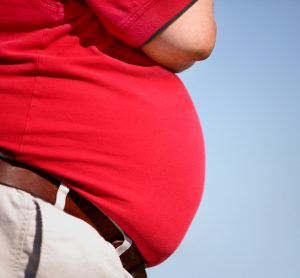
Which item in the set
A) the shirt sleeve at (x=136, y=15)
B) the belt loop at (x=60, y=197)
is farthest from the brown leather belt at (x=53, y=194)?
the shirt sleeve at (x=136, y=15)

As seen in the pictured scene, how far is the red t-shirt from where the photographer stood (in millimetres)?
629

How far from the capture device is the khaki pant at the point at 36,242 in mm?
609

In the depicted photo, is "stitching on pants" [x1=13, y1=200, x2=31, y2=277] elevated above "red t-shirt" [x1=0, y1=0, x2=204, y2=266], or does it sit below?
below

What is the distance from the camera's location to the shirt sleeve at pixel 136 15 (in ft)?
2.04

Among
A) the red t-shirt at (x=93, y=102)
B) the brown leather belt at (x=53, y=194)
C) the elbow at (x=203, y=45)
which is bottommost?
the brown leather belt at (x=53, y=194)

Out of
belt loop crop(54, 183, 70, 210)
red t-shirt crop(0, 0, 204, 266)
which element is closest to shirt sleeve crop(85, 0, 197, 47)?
red t-shirt crop(0, 0, 204, 266)

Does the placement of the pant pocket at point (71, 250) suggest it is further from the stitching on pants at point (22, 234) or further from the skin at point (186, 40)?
the skin at point (186, 40)

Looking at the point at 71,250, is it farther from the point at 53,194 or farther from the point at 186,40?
the point at 186,40

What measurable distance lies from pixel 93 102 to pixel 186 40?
5.3 inches

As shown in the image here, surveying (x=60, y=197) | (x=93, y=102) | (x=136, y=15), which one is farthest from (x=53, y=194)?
(x=136, y=15)

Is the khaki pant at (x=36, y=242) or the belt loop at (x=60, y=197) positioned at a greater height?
the belt loop at (x=60, y=197)

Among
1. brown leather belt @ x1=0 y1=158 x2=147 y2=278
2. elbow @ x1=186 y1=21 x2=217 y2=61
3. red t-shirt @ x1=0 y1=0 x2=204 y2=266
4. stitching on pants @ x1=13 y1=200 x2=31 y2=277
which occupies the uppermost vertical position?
elbow @ x1=186 y1=21 x2=217 y2=61

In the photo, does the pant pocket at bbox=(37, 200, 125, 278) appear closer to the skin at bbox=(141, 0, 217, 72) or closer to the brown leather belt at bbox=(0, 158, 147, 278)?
the brown leather belt at bbox=(0, 158, 147, 278)

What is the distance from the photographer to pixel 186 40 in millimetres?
653
